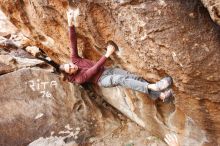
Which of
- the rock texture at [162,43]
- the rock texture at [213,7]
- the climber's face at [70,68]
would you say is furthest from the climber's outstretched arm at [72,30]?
the rock texture at [213,7]

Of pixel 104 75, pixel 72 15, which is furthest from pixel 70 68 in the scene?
pixel 72 15

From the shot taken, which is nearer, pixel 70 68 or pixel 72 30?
pixel 70 68

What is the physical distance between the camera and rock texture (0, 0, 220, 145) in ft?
17.9

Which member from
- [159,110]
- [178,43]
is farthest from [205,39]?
[159,110]

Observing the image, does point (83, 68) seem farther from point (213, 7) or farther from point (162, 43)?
point (213, 7)

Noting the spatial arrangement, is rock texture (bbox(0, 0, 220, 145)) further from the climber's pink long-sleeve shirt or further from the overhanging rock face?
the overhanging rock face

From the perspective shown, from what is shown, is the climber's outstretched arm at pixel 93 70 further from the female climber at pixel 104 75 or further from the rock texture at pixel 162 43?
the rock texture at pixel 162 43

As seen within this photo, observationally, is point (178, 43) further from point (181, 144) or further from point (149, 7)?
point (181, 144)

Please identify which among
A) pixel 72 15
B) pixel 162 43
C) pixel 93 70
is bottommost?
pixel 93 70

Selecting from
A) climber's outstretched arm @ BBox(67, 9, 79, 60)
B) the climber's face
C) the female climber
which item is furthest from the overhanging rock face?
the climber's face

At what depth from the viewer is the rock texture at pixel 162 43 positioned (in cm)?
547

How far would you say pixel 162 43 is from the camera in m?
5.66

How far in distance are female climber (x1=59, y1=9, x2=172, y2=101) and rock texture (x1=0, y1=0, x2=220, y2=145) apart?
21 centimetres

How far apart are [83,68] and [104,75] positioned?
1.24 feet
